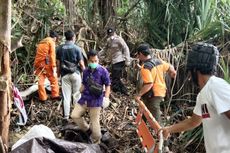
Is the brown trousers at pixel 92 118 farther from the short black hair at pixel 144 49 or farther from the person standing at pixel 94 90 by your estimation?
the short black hair at pixel 144 49

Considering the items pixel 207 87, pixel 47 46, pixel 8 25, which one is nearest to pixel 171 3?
pixel 47 46

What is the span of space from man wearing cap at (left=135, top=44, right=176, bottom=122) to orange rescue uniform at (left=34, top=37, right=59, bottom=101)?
6.79 feet

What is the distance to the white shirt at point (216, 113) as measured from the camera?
2.35 meters

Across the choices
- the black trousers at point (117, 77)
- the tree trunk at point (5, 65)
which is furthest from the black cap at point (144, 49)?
the black trousers at point (117, 77)

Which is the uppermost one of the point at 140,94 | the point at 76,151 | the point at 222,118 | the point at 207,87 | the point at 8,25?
the point at 8,25

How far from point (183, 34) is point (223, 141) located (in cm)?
625

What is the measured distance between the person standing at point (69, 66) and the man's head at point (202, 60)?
15.1ft

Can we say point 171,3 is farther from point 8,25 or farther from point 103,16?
point 8,25

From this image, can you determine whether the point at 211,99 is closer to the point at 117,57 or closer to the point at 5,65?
the point at 5,65

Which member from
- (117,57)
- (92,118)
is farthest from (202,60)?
(117,57)

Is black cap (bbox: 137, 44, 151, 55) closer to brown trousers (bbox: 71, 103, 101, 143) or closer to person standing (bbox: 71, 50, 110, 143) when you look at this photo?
person standing (bbox: 71, 50, 110, 143)

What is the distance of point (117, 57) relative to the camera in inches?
340

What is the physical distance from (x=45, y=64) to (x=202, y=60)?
5.31m

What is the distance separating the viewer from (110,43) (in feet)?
28.5
